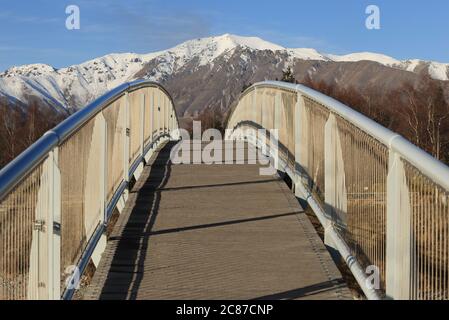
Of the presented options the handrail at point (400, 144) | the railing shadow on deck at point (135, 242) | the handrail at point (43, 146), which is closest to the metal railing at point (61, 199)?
the handrail at point (43, 146)

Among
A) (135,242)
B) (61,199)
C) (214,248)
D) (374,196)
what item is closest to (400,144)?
(374,196)

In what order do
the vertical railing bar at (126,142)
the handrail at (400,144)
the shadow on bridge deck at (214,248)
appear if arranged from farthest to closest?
the vertical railing bar at (126,142)
the shadow on bridge deck at (214,248)
the handrail at (400,144)

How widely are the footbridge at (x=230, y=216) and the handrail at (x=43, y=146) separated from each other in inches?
0.5

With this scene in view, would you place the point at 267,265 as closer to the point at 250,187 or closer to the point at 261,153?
the point at 250,187

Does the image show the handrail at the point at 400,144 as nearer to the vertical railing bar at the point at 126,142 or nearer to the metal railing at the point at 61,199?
the metal railing at the point at 61,199

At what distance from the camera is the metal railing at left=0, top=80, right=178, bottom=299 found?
3.42 m

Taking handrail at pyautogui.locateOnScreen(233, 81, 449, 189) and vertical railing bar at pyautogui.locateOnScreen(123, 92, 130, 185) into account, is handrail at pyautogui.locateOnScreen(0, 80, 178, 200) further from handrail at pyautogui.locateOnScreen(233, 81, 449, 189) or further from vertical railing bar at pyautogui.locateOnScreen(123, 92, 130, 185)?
handrail at pyautogui.locateOnScreen(233, 81, 449, 189)

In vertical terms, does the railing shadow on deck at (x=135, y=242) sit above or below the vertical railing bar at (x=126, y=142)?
below

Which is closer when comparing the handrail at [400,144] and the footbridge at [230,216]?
the handrail at [400,144]

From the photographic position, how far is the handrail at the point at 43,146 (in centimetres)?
319

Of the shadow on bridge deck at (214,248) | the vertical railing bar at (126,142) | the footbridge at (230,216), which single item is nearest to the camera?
the footbridge at (230,216)

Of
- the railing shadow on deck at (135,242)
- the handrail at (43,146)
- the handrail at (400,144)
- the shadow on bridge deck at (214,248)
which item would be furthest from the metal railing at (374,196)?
the handrail at (43,146)

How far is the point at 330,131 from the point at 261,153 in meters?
6.13

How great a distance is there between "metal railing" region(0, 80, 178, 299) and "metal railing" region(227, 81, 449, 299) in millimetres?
1883
